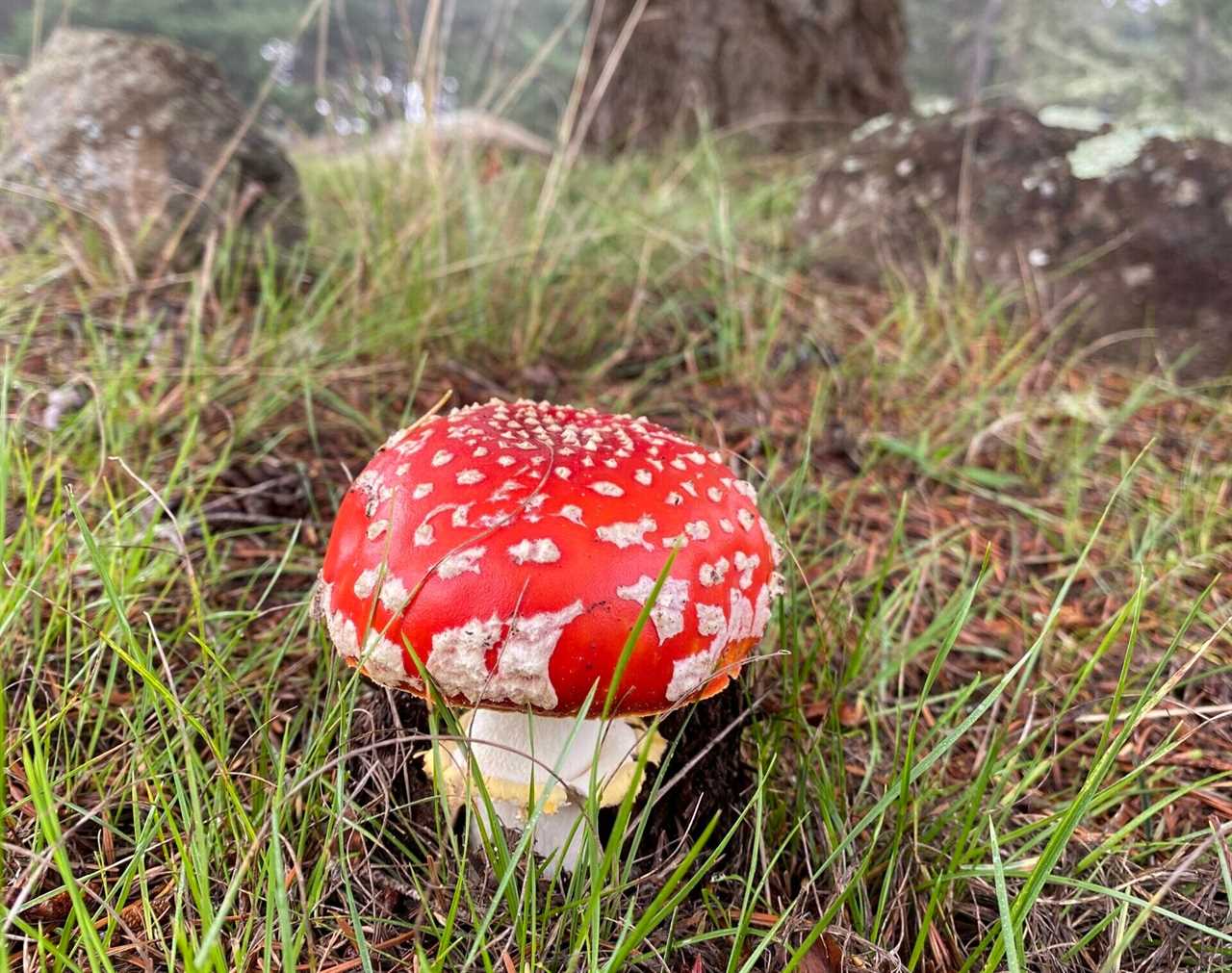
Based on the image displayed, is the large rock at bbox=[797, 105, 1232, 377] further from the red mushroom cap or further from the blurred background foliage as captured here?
the blurred background foliage

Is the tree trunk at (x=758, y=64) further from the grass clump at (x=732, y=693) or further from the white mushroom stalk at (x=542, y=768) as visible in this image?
the white mushroom stalk at (x=542, y=768)

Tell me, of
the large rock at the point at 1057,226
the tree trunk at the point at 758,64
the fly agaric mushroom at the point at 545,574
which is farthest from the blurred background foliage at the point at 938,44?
the fly agaric mushroom at the point at 545,574

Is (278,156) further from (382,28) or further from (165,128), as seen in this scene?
(382,28)

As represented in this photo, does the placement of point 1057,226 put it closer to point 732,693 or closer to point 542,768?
point 732,693

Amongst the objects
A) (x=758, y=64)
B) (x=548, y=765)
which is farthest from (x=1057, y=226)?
(x=548, y=765)

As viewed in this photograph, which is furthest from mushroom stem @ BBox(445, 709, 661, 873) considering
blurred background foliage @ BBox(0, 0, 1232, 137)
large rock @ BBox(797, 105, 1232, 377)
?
blurred background foliage @ BBox(0, 0, 1232, 137)

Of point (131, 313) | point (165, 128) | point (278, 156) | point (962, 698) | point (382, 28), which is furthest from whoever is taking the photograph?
point (382, 28)

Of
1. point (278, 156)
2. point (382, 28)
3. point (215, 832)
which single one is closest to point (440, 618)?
point (215, 832)

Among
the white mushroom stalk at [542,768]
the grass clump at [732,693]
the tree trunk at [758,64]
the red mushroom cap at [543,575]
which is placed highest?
the tree trunk at [758,64]
